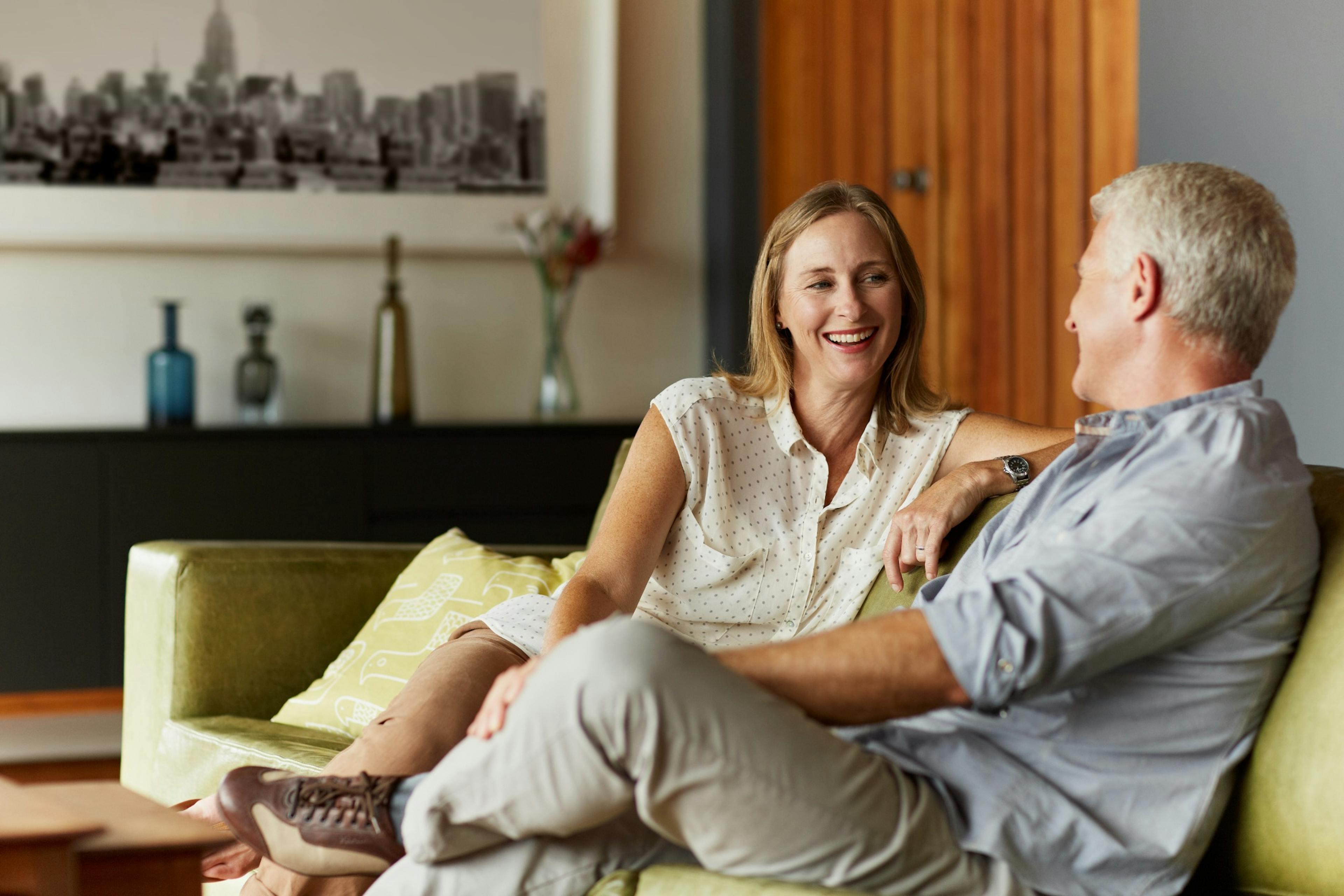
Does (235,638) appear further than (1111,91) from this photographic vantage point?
No

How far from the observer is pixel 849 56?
3.75 m

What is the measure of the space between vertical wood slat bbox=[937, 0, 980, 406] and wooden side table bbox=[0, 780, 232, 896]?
2394mm

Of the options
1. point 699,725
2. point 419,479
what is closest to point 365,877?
point 699,725

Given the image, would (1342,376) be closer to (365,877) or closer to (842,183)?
(842,183)

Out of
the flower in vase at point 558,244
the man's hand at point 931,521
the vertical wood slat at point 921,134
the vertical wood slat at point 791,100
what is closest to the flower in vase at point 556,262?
the flower in vase at point 558,244

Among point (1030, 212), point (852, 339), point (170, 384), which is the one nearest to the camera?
point (852, 339)

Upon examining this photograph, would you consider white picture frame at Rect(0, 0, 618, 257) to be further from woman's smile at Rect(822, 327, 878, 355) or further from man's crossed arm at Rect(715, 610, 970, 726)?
man's crossed arm at Rect(715, 610, 970, 726)

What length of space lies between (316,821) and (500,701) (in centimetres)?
24

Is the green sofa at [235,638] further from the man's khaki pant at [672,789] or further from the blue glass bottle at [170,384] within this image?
the blue glass bottle at [170,384]

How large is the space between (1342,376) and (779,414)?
0.91 metres

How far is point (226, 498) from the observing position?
136 inches

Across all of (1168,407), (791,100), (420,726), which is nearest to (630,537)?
(420,726)

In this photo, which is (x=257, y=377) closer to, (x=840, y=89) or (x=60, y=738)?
(x=60, y=738)

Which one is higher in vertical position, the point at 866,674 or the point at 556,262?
the point at 556,262
